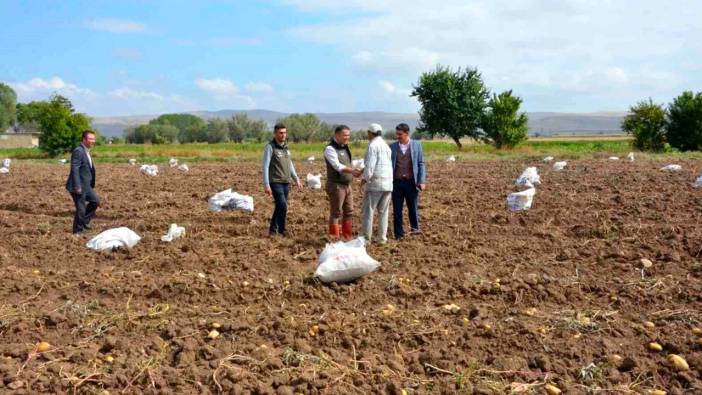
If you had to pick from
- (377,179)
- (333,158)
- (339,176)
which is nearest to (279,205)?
(339,176)

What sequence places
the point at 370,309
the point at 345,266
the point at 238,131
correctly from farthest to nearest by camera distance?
the point at 238,131
the point at 345,266
the point at 370,309

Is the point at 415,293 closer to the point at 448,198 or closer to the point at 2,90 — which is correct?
the point at 448,198

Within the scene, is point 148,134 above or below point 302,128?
below

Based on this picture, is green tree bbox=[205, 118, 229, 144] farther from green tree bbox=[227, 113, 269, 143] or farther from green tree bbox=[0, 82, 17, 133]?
green tree bbox=[0, 82, 17, 133]

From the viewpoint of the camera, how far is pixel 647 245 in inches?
286

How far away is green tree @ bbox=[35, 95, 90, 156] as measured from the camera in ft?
117

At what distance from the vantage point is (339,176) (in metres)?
7.91

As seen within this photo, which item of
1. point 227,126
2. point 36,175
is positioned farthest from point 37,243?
point 227,126

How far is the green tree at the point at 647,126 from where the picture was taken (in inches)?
1181

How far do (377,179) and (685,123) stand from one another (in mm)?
26521

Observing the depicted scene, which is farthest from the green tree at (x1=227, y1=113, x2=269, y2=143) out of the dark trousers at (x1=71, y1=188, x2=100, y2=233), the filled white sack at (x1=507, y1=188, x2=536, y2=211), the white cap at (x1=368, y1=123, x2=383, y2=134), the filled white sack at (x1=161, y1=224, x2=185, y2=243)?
the white cap at (x1=368, y1=123, x2=383, y2=134)

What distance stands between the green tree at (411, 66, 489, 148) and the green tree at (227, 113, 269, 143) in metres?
32.2

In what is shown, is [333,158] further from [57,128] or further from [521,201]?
[57,128]

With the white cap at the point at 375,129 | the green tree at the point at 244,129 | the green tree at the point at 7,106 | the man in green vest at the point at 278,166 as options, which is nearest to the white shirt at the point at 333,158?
the white cap at the point at 375,129
